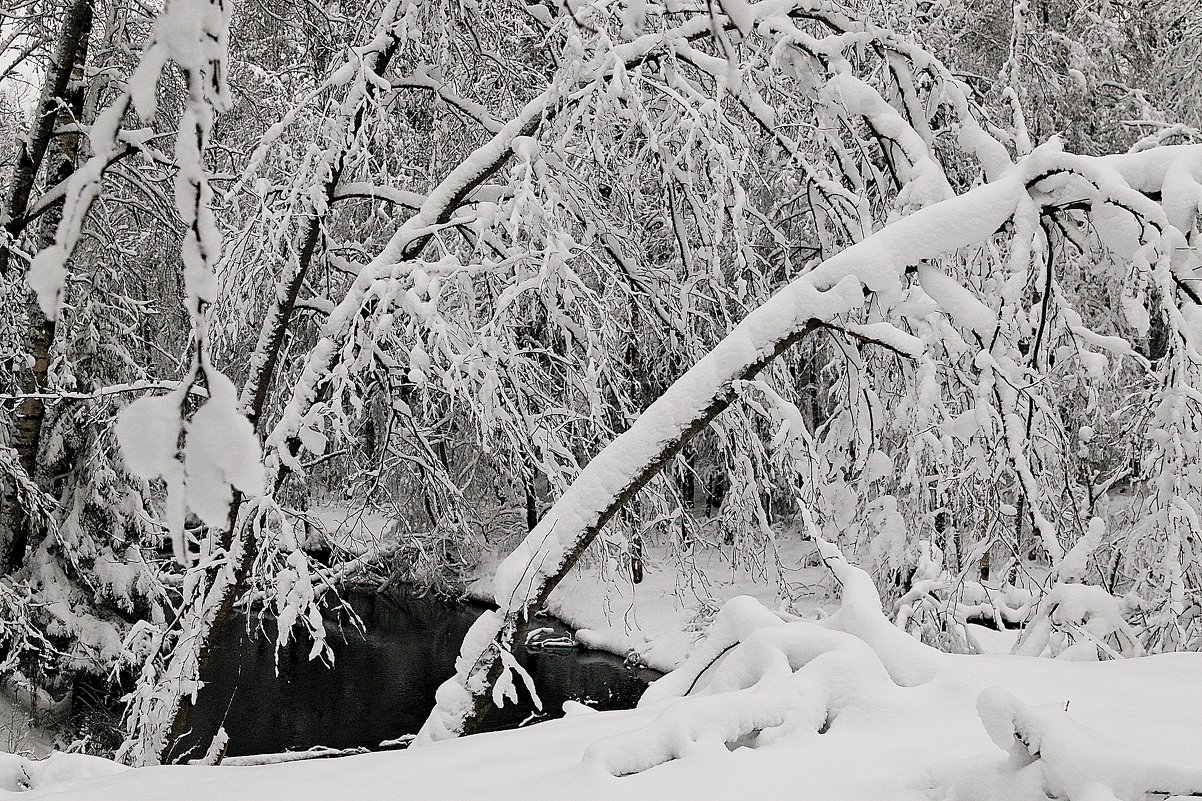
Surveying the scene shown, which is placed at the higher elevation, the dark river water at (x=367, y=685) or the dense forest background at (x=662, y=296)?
the dense forest background at (x=662, y=296)

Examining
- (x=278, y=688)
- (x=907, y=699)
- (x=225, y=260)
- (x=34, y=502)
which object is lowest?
(x=278, y=688)

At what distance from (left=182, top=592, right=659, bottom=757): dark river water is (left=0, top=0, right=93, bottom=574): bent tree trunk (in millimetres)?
2822

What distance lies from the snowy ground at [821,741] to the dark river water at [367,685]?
6329 mm

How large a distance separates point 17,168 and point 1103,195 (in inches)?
228

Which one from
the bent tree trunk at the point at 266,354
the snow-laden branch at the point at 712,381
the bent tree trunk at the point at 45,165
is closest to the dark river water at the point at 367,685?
the bent tree trunk at the point at 45,165

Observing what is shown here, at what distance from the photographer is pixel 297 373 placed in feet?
15.6

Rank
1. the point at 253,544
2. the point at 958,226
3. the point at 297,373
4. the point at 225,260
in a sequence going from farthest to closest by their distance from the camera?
1. the point at 297,373
2. the point at 253,544
3. the point at 225,260
4. the point at 958,226

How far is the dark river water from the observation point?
10.2m

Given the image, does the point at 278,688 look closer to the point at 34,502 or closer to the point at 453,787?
the point at 34,502

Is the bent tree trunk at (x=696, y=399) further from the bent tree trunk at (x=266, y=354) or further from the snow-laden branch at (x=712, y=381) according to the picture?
the bent tree trunk at (x=266, y=354)

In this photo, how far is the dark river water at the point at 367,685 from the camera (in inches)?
400

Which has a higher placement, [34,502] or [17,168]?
[17,168]

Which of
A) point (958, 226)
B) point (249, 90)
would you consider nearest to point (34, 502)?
point (249, 90)

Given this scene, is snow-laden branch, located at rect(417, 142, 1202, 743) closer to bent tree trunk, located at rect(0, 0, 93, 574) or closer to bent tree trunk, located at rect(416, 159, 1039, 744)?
bent tree trunk, located at rect(416, 159, 1039, 744)
